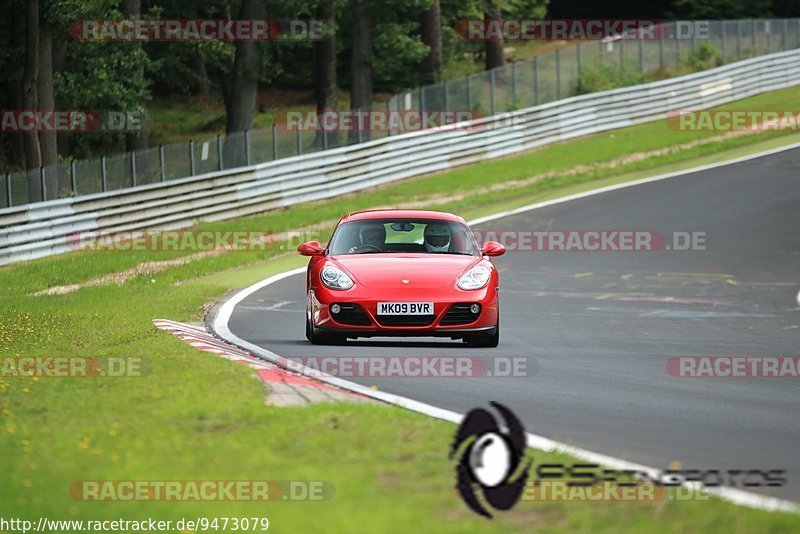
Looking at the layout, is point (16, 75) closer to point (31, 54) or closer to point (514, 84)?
point (31, 54)

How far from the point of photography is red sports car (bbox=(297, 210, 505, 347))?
13227 mm

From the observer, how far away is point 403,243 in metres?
14.3

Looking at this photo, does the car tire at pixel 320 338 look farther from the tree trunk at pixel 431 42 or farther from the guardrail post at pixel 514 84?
the tree trunk at pixel 431 42

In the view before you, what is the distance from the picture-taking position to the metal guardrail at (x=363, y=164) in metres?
27.9

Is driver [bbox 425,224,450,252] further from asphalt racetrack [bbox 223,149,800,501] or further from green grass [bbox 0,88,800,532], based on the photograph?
green grass [bbox 0,88,800,532]

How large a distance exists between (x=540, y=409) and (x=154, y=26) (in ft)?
97.0

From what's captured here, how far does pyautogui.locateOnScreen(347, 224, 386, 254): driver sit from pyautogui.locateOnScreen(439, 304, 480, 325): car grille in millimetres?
1470

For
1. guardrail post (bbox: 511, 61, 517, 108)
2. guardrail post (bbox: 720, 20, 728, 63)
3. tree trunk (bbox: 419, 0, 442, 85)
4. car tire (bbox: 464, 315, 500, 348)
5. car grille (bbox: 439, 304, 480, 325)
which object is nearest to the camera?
car grille (bbox: 439, 304, 480, 325)

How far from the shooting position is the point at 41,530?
680 cm

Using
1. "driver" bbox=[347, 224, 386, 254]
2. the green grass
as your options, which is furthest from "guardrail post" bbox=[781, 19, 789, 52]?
"driver" bbox=[347, 224, 386, 254]

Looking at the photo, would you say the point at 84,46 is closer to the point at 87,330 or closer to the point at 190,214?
the point at 190,214

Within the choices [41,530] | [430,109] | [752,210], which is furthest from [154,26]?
[41,530]

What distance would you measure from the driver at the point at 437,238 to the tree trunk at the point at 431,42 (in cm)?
2915

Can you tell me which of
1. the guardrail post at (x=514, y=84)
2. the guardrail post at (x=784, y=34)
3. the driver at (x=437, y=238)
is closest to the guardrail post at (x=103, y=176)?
the guardrail post at (x=514, y=84)
